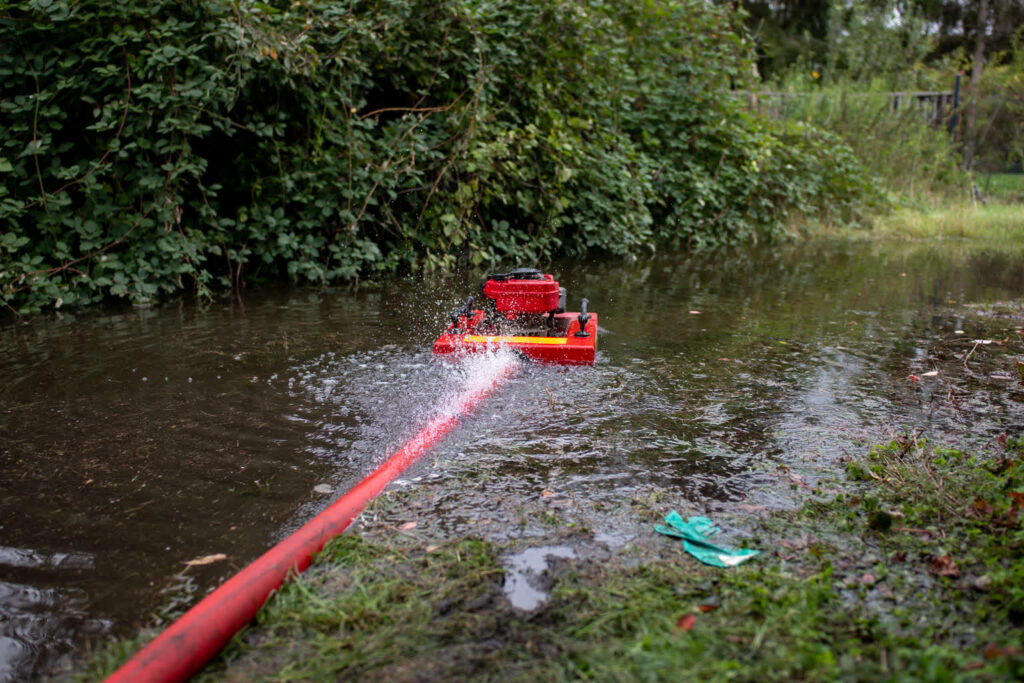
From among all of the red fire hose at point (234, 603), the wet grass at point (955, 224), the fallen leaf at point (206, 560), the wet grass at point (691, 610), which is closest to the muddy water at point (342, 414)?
the fallen leaf at point (206, 560)

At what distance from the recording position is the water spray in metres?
1.90

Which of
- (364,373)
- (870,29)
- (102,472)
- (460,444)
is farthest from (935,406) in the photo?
(870,29)

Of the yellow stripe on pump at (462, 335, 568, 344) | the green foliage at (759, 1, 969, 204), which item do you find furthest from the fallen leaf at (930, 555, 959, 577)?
the green foliage at (759, 1, 969, 204)

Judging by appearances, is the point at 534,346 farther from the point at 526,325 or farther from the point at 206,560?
the point at 206,560

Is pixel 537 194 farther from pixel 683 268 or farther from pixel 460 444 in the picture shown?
pixel 460 444

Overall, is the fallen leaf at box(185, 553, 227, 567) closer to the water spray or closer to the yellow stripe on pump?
the water spray

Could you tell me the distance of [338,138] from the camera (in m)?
7.37

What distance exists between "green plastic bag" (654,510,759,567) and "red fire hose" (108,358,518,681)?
1.05 meters

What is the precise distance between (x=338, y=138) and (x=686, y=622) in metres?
6.29

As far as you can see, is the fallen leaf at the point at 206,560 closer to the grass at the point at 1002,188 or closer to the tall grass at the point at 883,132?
the tall grass at the point at 883,132

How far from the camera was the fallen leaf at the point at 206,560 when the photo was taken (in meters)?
2.50

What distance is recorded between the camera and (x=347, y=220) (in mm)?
7352

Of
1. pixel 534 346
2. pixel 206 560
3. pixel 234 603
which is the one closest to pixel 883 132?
pixel 534 346

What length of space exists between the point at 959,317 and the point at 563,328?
345 cm
